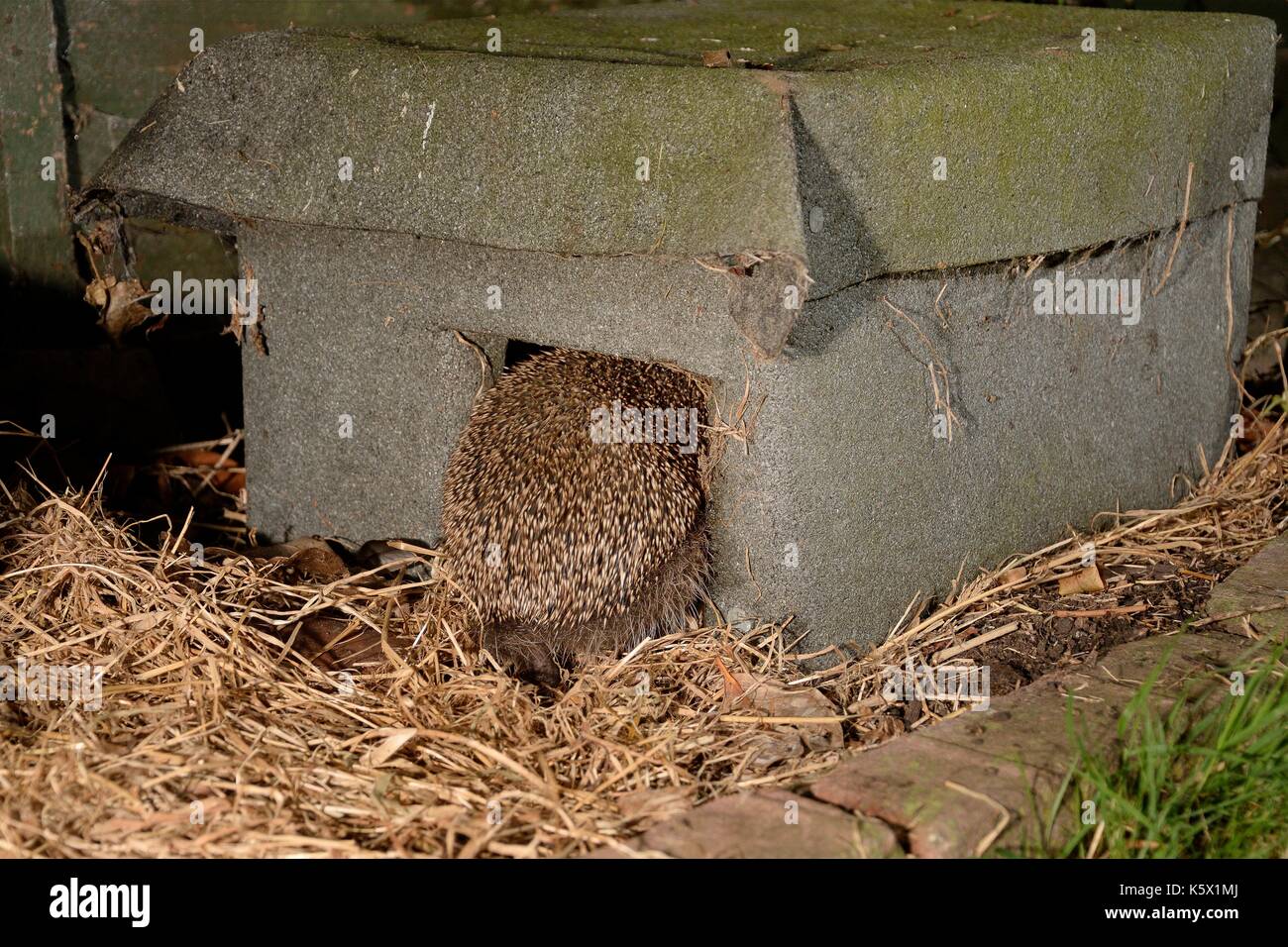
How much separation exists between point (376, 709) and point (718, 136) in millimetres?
1704

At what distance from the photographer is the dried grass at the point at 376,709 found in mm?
3156

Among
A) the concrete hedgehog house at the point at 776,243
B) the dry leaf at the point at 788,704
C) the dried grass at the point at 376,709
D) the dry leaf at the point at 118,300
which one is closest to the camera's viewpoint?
the dried grass at the point at 376,709

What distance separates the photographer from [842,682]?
12.9 ft

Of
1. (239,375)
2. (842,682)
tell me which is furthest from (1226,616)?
(239,375)

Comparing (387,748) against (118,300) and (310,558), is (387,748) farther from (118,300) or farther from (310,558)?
(118,300)

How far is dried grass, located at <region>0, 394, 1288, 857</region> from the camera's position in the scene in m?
3.16

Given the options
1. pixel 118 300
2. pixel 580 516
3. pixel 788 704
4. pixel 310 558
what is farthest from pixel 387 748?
pixel 118 300

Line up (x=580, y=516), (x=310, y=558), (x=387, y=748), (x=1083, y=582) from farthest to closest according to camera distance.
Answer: (x=310, y=558) → (x=1083, y=582) → (x=580, y=516) → (x=387, y=748)

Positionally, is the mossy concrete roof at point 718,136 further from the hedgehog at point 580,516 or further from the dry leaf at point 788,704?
the dry leaf at point 788,704

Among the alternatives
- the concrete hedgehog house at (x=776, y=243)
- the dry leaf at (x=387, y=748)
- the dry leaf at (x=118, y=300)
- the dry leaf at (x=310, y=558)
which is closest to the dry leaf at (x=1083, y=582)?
the concrete hedgehog house at (x=776, y=243)

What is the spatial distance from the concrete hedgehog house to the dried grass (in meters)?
0.20

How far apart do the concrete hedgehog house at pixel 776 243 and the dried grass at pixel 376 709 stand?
20 cm

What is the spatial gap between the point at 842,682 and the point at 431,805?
4.12 ft

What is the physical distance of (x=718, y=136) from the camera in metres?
3.47
